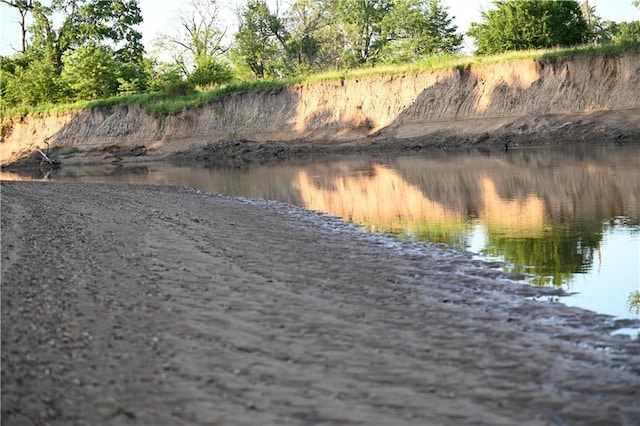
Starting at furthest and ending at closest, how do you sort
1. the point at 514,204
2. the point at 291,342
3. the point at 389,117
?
the point at 389,117
the point at 514,204
the point at 291,342

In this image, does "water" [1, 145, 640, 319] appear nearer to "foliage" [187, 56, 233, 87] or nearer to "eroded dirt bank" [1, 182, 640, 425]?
"eroded dirt bank" [1, 182, 640, 425]

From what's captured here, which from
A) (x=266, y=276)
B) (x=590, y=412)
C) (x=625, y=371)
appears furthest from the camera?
(x=266, y=276)

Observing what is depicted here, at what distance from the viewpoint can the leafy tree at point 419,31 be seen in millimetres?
62938

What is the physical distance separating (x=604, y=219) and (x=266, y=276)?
661 cm

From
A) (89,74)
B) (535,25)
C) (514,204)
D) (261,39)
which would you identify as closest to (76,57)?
(89,74)

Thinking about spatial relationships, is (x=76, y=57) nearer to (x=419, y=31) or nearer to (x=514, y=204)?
(x=419, y=31)

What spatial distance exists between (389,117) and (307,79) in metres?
6.90

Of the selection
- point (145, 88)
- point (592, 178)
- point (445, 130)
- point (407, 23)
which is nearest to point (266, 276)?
point (592, 178)

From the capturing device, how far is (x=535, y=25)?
4509cm

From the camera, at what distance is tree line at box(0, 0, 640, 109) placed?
46531 mm

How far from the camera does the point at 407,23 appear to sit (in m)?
64.7

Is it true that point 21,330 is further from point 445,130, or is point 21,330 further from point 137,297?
point 445,130

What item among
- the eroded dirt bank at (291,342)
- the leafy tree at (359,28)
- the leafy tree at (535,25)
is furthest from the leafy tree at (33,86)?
the eroded dirt bank at (291,342)

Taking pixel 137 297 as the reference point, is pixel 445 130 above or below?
above
